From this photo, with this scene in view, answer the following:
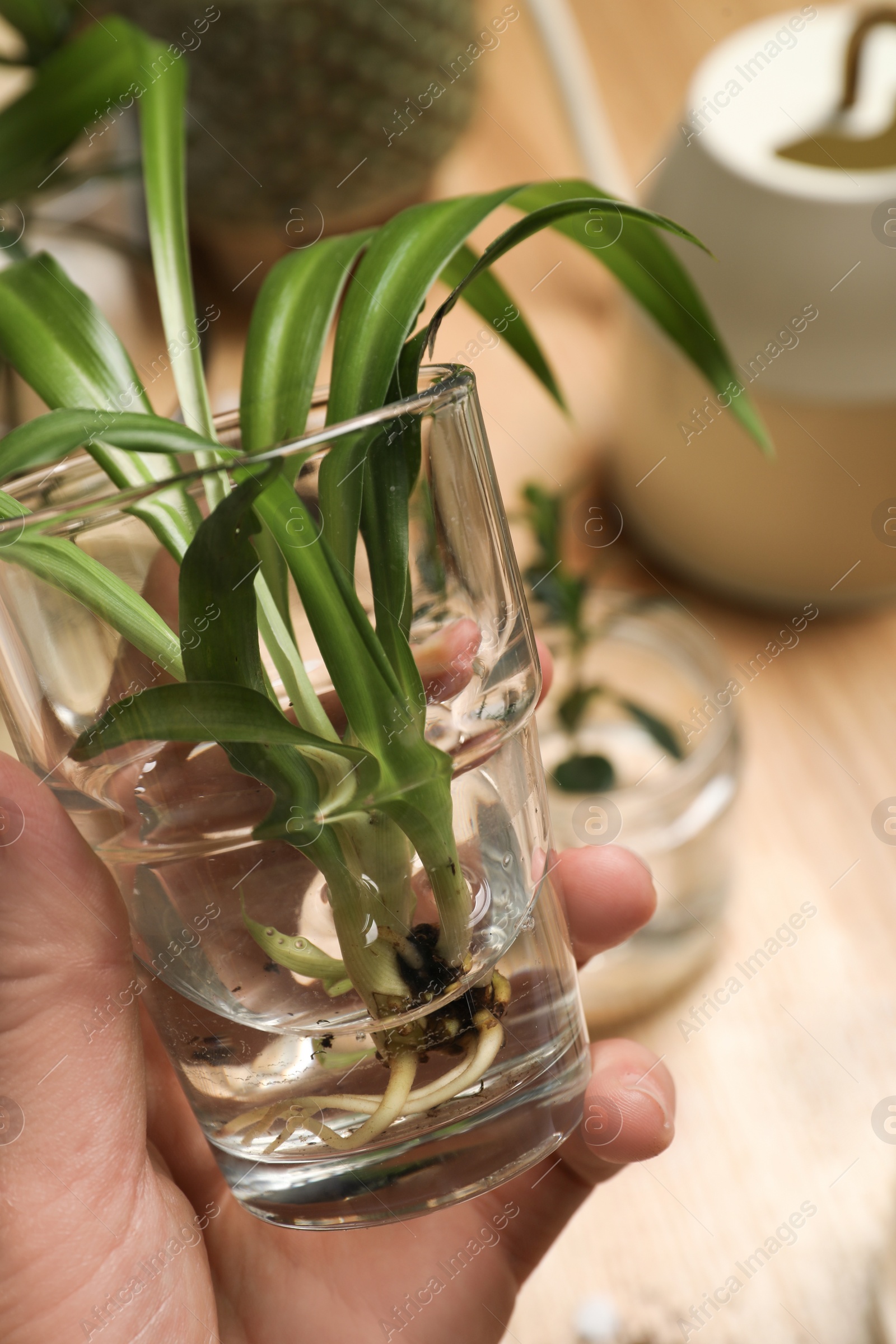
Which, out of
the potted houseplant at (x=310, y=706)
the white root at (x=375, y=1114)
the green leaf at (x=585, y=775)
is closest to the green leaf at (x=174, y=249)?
the potted houseplant at (x=310, y=706)

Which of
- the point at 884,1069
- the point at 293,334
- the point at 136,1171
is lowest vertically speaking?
the point at 884,1069

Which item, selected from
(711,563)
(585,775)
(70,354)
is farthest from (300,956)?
(711,563)

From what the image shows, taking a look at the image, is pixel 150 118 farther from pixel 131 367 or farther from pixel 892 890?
pixel 892 890

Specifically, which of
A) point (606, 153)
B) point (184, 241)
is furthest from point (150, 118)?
point (606, 153)

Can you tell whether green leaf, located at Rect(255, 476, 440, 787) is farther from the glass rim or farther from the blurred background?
the blurred background

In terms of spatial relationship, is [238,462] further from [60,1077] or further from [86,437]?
Result: [60,1077]

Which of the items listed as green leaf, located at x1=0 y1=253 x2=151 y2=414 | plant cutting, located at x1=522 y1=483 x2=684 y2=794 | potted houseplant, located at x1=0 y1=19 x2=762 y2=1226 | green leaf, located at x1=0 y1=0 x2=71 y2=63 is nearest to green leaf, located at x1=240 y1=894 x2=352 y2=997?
potted houseplant, located at x1=0 y1=19 x2=762 y2=1226

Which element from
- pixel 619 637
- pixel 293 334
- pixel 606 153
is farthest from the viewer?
pixel 606 153

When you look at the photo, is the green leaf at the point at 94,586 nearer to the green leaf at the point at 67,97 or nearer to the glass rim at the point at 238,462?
the glass rim at the point at 238,462
